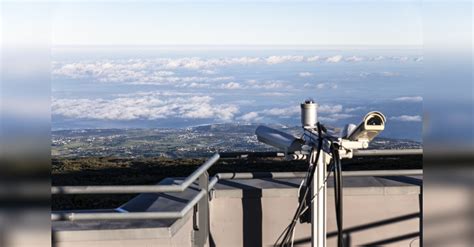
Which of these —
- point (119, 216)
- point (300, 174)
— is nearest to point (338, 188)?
point (119, 216)

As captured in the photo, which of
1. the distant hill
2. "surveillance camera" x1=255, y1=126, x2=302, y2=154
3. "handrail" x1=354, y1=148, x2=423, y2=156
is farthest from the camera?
the distant hill

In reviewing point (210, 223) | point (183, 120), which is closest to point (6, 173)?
point (210, 223)

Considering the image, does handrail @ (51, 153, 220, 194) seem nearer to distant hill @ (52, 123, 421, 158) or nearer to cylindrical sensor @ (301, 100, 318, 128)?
cylindrical sensor @ (301, 100, 318, 128)

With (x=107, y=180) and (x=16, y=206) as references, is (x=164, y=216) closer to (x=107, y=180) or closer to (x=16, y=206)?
(x=16, y=206)

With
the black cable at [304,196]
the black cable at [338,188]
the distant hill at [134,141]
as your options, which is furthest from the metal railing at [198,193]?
the distant hill at [134,141]

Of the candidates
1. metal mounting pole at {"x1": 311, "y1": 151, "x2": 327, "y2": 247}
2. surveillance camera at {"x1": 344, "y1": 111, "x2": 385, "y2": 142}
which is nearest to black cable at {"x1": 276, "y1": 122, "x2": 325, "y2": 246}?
metal mounting pole at {"x1": 311, "y1": 151, "x2": 327, "y2": 247}

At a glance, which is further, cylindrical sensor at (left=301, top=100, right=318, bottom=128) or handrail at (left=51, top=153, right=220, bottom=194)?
cylindrical sensor at (left=301, top=100, right=318, bottom=128)
